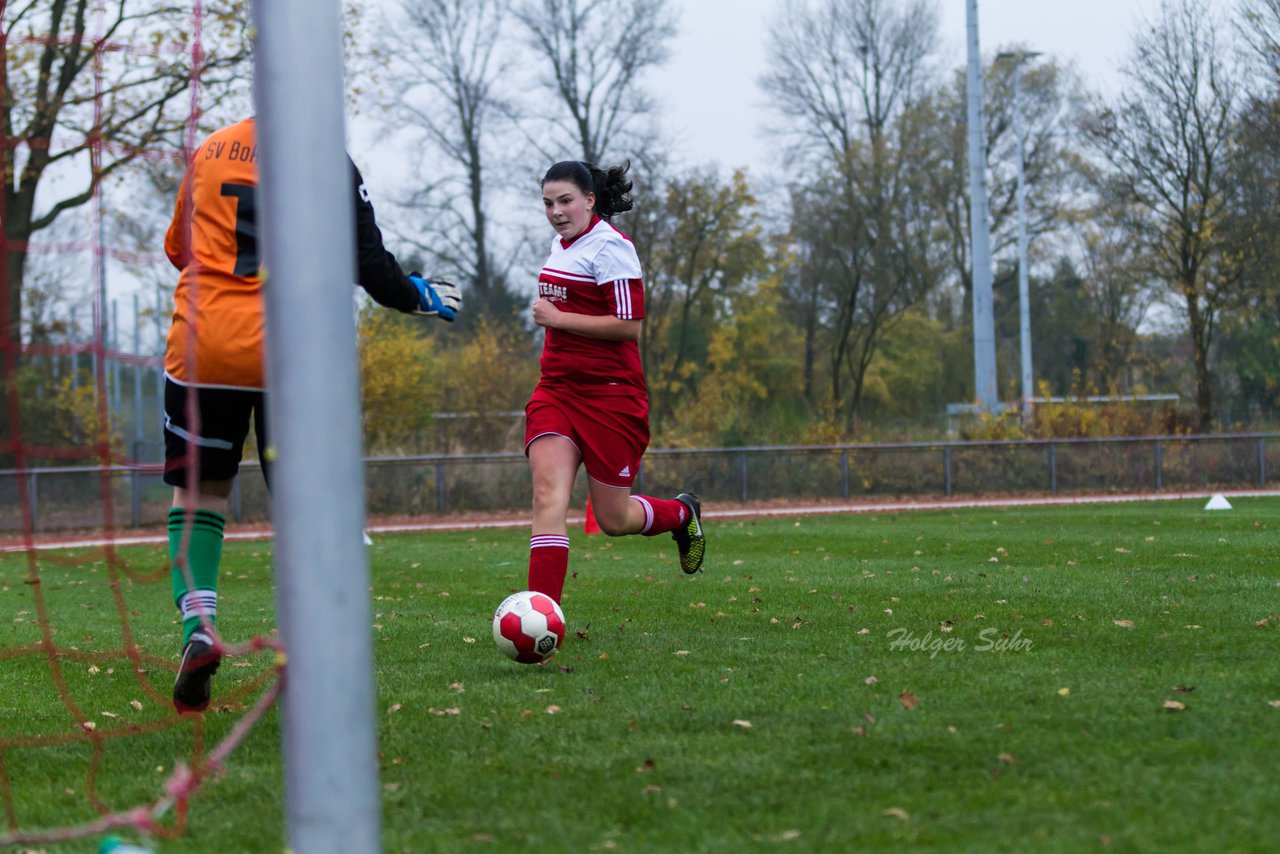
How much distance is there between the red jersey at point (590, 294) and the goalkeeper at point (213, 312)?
123cm

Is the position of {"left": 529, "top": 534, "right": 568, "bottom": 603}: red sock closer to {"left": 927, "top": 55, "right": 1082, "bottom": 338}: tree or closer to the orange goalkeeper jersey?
the orange goalkeeper jersey

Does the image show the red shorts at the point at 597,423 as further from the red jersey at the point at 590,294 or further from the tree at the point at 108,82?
the tree at the point at 108,82

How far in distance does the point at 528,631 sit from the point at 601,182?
6.66 ft

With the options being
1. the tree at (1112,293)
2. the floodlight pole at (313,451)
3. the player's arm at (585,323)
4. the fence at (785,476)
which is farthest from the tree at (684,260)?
the floodlight pole at (313,451)

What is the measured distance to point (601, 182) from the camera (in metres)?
5.65

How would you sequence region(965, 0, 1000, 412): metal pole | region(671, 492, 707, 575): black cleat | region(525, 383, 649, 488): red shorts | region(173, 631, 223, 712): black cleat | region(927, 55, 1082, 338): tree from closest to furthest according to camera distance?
1. region(173, 631, 223, 712): black cleat
2. region(525, 383, 649, 488): red shorts
3. region(671, 492, 707, 575): black cleat
4. region(965, 0, 1000, 412): metal pole
5. region(927, 55, 1082, 338): tree

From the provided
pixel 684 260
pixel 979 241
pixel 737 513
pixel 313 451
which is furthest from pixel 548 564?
pixel 684 260

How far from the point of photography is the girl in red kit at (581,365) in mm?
5211

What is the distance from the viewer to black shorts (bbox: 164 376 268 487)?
13.4ft

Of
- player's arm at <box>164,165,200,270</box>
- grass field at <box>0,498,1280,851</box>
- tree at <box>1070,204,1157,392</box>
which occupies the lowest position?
grass field at <box>0,498,1280,851</box>

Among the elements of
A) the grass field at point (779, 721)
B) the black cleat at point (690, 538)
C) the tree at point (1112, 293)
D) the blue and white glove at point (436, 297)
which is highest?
the tree at point (1112, 293)

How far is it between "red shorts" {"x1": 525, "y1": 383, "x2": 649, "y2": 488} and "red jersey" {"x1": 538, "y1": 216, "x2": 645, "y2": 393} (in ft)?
0.18

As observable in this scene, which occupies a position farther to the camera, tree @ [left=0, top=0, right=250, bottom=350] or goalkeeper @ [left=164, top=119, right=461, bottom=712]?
tree @ [left=0, top=0, right=250, bottom=350]

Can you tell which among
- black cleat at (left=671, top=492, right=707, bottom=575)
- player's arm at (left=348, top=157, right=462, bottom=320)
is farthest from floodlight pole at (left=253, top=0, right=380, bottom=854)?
black cleat at (left=671, top=492, right=707, bottom=575)
